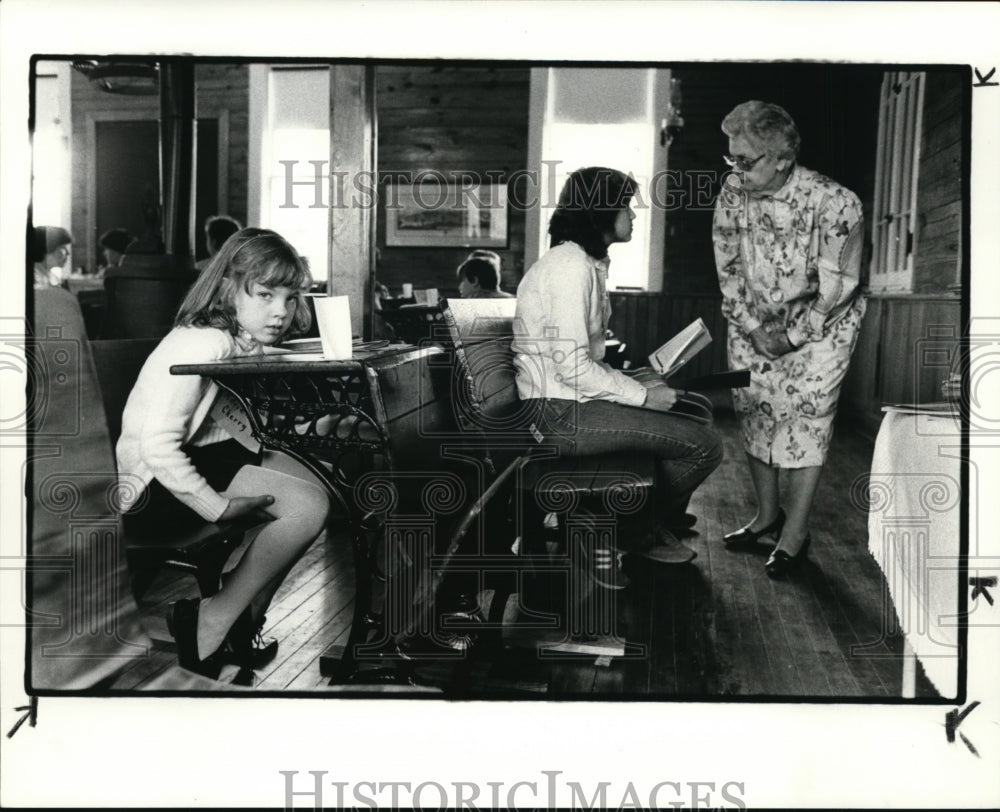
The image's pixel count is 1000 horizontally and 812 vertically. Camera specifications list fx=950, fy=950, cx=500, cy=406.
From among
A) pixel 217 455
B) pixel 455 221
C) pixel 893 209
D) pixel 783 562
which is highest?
pixel 455 221

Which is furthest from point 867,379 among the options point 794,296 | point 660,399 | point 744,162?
point 660,399

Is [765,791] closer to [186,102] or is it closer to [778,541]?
[778,541]

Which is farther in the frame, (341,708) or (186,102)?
(186,102)

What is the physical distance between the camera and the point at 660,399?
8.23ft

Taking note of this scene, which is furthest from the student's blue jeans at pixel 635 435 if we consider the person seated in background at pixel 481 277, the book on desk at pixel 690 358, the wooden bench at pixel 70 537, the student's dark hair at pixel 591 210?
the person seated in background at pixel 481 277

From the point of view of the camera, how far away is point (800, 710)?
1790mm

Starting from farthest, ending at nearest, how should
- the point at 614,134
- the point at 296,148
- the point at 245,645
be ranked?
the point at 614,134 → the point at 296,148 → the point at 245,645

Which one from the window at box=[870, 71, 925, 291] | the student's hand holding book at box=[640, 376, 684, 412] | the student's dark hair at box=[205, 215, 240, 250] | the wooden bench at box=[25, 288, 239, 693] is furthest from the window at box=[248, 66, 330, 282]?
the window at box=[870, 71, 925, 291]

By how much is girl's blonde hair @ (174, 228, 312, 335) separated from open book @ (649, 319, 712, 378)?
0.99 meters

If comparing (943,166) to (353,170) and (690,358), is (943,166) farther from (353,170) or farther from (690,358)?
(353,170)

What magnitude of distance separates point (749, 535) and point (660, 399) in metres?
0.80

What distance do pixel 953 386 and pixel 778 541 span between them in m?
1.20

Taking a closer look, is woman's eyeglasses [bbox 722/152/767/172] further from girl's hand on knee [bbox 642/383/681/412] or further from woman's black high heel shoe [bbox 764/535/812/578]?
woman's black high heel shoe [bbox 764/535/812/578]

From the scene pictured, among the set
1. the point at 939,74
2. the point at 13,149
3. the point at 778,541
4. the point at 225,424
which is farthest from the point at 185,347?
the point at 778,541
